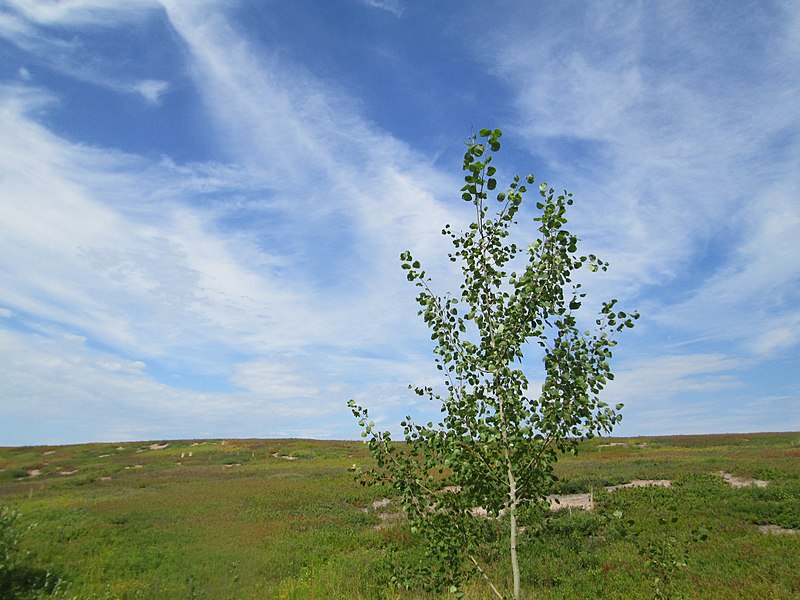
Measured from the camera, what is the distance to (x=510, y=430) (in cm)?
493

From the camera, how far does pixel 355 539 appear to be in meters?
18.3

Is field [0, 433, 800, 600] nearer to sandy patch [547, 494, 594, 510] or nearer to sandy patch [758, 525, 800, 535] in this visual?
sandy patch [758, 525, 800, 535]

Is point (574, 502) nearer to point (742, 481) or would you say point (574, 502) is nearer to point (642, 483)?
point (642, 483)

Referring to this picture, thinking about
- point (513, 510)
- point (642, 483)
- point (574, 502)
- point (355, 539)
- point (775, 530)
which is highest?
point (513, 510)

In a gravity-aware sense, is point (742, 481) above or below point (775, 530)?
above

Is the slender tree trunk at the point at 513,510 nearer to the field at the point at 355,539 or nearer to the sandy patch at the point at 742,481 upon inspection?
the field at the point at 355,539

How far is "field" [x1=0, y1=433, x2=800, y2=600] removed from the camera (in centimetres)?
1175

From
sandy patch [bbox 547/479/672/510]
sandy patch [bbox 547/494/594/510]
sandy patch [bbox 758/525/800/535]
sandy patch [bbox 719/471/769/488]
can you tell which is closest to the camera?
sandy patch [bbox 758/525/800/535]

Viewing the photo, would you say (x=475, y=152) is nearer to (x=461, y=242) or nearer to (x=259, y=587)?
(x=461, y=242)

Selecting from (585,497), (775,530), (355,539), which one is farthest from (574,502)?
(355,539)

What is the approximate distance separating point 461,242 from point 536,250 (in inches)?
33.0

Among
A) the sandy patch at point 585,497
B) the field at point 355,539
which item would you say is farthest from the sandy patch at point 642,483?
the field at point 355,539

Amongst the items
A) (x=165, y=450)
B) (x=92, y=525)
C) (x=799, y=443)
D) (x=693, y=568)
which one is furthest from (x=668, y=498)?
(x=165, y=450)

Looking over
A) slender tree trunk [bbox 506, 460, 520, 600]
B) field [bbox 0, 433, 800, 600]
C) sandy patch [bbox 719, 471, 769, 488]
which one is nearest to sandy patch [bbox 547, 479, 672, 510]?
field [bbox 0, 433, 800, 600]
